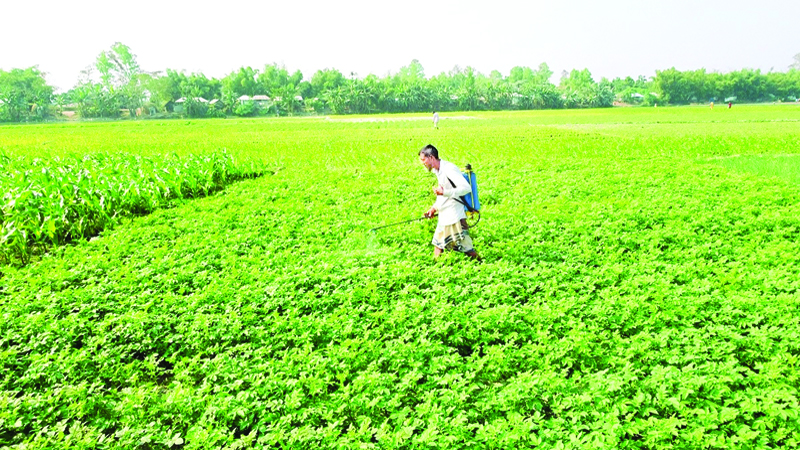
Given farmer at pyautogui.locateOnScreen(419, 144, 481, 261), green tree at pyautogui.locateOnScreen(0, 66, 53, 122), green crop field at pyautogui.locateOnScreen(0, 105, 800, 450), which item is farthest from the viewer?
green tree at pyautogui.locateOnScreen(0, 66, 53, 122)

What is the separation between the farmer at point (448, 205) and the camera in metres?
6.98

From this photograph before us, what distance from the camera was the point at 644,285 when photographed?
6.59m

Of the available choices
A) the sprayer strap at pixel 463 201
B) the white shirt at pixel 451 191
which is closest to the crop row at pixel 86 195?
the white shirt at pixel 451 191

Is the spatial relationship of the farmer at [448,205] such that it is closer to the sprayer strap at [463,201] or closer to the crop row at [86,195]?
the sprayer strap at [463,201]

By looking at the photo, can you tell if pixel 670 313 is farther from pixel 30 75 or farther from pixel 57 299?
pixel 30 75

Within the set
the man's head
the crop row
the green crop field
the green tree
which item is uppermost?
the green tree

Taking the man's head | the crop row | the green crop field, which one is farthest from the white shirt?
the crop row

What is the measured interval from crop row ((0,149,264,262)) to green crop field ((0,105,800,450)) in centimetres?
7

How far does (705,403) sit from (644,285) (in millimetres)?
2668

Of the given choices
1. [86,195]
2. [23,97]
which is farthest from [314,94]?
[86,195]

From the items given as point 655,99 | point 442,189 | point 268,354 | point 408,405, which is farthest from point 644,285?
point 655,99

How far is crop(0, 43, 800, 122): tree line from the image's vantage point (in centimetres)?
7831

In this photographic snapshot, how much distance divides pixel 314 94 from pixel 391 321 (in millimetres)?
100924

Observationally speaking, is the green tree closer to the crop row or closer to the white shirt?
the crop row
